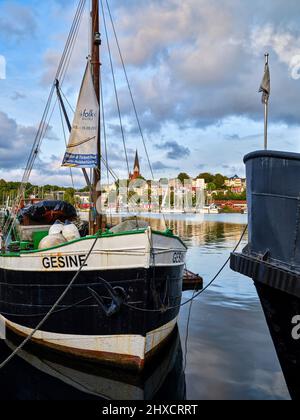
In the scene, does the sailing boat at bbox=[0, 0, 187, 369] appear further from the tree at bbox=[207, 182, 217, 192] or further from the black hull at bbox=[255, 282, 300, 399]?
the tree at bbox=[207, 182, 217, 192]

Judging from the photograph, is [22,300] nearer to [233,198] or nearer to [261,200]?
[261,200]

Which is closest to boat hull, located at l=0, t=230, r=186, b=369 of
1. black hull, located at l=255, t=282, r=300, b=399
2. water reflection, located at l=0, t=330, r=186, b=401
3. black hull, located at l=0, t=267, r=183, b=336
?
black hull, located at l=0, t=267, r=183, b=336

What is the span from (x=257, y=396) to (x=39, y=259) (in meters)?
5.59

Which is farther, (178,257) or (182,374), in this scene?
(178,257)

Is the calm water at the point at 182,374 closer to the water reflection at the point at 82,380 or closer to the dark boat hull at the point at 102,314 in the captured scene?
the water reflection at the point at 82,380

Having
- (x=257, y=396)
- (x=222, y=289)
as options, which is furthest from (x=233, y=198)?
(x=257, y=396)

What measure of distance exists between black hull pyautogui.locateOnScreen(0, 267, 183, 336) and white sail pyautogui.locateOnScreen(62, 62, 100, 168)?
3008mm

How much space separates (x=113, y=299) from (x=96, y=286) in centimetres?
50

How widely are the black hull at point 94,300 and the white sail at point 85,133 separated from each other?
3.01 metres

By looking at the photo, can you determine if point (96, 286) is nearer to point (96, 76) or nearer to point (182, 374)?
point (182, 374)

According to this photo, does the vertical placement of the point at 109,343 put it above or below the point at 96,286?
below

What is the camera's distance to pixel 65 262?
9.72m

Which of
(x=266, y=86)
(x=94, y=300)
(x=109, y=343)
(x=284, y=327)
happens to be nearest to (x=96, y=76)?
(x=94, y=300)

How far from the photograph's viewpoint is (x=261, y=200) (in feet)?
21.5
